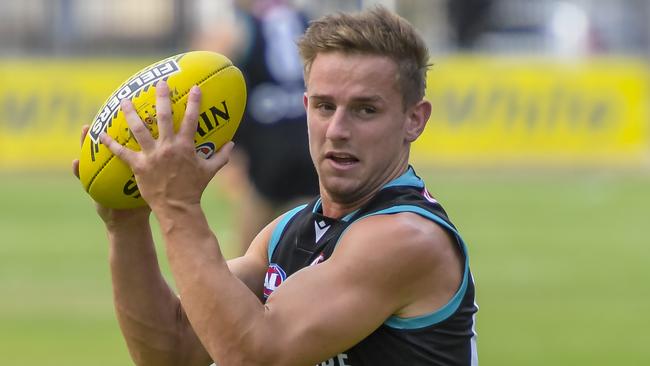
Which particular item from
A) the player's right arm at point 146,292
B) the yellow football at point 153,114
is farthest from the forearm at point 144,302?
the yellow football at point 153,114

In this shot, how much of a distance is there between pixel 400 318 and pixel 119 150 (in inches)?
37.2

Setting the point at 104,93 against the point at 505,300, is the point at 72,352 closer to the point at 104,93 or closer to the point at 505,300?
the point at 505,300

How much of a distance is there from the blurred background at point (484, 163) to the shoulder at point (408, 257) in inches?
153

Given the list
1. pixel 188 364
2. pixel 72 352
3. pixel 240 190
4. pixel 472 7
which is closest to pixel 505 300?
pixel 240 190

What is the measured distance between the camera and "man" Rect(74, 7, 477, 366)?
12.7 ft

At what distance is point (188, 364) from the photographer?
4656mm

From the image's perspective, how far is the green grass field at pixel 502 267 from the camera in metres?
10.1

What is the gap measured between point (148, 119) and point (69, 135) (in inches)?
778

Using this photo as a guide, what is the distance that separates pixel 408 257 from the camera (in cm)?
398

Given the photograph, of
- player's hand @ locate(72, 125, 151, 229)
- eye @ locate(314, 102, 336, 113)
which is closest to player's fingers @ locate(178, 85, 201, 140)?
eye @ locate(314, 102, 336, 113)

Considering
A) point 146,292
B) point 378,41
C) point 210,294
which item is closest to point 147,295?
point 146,292

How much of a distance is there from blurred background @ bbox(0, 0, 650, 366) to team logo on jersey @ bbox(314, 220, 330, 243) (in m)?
3.63

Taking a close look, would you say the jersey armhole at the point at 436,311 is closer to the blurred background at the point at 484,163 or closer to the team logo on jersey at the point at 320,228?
the team logo on jersey at the point at 320,228

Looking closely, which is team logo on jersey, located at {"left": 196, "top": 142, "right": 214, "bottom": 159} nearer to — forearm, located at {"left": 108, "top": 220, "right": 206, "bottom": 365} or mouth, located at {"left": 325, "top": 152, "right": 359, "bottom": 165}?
mouth, located at {"left": 325, "top": 152, "right": 359, "bottom": 165}
